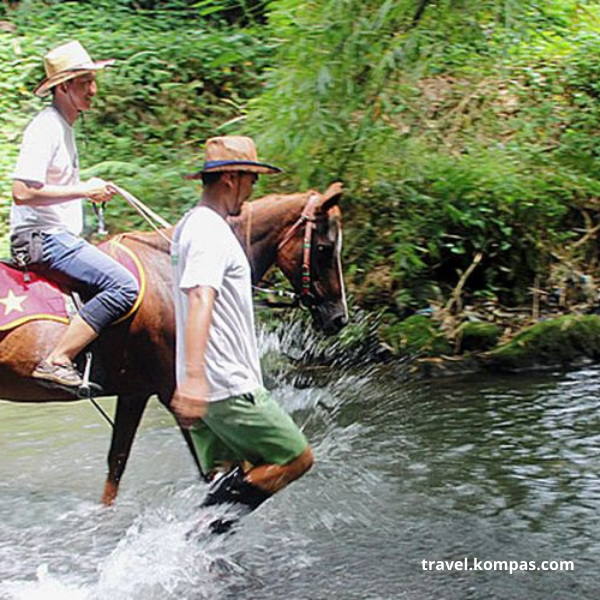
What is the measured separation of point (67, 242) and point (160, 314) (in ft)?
2.24

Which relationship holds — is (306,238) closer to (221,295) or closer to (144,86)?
(221,295)

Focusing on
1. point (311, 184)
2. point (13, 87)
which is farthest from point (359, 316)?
point (13, 87)

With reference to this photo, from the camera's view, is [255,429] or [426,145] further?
[426,145]

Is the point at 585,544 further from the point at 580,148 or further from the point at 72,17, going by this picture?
the point at 72,17

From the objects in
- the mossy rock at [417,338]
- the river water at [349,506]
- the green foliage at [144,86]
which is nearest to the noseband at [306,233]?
the river water at [349,506]

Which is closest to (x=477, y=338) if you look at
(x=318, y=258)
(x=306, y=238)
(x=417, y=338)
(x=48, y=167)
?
(x=417, y=338)

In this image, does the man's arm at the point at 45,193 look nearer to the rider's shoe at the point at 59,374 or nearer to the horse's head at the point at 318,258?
the rider's shoe at the point at 59,374

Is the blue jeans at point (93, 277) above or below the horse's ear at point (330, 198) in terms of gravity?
below

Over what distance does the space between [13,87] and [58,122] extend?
8239 millimetres

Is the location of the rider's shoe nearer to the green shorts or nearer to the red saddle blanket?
the red saddle blanket

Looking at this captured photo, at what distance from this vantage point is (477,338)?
1015 cm

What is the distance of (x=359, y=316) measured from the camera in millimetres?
10438

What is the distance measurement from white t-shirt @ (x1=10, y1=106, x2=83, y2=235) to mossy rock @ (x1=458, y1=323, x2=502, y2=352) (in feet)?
16.8
